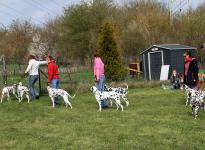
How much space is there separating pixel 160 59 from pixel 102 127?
58.6 feet

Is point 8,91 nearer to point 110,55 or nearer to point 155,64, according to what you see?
point 110,55

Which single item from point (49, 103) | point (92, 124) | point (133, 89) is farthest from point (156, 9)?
point (92, 124)

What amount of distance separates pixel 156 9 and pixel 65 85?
2781cm

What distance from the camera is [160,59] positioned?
28953 millimetres

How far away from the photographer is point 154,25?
142ft

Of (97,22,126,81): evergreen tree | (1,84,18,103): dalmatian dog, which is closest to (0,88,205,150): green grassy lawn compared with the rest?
(1,84,18,103): dalmatian dog

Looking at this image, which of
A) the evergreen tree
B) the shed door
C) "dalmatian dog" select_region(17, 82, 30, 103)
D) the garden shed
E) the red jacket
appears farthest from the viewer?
the shed door

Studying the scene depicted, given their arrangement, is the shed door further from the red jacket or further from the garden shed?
the red jacket

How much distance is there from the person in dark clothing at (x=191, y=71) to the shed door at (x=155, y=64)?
1314 centimetres

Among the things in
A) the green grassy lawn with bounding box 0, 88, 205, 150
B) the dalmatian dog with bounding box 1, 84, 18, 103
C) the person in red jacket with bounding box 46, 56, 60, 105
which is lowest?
the green grassy lawn with bounding box 0, 88, 205, 150

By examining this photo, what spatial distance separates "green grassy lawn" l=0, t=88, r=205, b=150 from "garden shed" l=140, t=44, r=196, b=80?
11385 mm

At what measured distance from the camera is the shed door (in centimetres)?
2889

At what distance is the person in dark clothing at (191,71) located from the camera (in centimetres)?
1518

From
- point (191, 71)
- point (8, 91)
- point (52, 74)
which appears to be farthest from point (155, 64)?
point (191, 71)
